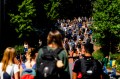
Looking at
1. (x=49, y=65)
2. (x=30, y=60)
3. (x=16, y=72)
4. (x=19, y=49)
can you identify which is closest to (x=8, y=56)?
(x=16, y=72)

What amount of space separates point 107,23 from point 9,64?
2951 cm

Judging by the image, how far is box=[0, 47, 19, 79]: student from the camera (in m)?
8.54

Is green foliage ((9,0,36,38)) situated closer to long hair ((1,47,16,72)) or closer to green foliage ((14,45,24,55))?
green foliage ((14,45,24,55))

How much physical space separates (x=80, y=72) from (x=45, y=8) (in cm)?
4288

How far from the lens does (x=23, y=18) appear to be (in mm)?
39562

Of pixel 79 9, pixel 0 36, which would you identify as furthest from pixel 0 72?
pixel 79 9

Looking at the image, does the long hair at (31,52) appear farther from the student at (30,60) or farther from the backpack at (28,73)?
the backpack at (28,73)

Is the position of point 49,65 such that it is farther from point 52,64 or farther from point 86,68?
point 86,68

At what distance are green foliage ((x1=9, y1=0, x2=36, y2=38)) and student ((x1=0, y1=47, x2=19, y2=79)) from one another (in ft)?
100

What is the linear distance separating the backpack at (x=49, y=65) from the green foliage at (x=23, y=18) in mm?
31618

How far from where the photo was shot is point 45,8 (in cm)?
5106

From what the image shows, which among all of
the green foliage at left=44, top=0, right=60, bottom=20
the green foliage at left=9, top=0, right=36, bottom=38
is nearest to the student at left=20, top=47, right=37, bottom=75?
the green foliage at left=9, top=0, right=36, bottom=38

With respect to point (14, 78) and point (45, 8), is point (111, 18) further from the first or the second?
point (14, 78)

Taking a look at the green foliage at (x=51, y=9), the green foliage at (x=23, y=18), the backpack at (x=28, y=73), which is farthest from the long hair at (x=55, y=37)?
the green foliage at (x=51, y=9)
